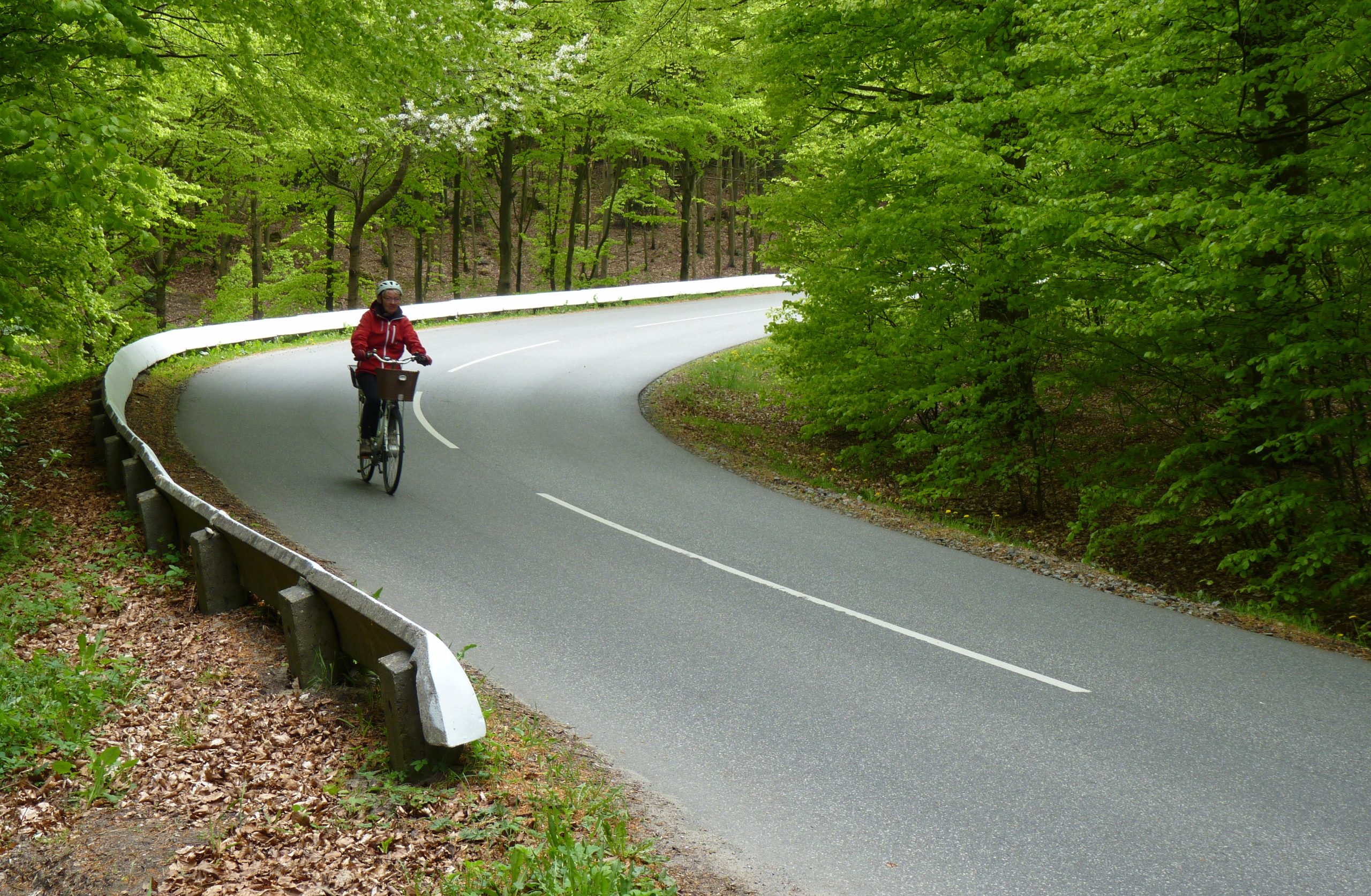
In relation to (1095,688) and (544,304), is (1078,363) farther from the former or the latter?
(544,304)

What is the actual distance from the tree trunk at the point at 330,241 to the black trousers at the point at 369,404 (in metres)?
23.1

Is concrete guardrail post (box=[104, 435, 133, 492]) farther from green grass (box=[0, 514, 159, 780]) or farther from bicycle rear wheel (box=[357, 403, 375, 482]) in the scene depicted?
bicycle rear wheel (box=[357, 403, 375, 482])

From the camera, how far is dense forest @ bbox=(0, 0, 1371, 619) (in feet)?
26.7

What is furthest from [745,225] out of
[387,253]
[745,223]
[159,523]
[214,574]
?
[214,574]

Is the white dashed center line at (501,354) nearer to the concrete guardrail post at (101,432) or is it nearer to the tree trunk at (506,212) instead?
the tree trunk at (506,212)

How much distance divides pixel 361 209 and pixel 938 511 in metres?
23.9

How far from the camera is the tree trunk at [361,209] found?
2822cm

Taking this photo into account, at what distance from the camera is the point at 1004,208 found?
9602 millimetres

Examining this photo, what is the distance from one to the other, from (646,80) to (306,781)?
89.8 feet

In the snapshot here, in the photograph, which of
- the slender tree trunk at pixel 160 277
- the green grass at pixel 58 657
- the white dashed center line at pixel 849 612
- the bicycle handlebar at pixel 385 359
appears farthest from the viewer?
the slender tree trunk at pixel 160 277

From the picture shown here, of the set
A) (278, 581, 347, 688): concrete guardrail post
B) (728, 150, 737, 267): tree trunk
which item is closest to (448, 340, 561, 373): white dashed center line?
(278, 581, 347, 688): concrete guardrail post

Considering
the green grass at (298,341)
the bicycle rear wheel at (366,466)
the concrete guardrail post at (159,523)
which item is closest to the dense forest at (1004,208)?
the green grass at (298,341)

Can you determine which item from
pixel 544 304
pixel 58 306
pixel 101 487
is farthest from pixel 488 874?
pixel 544 304

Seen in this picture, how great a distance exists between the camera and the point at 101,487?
10.1 metres
